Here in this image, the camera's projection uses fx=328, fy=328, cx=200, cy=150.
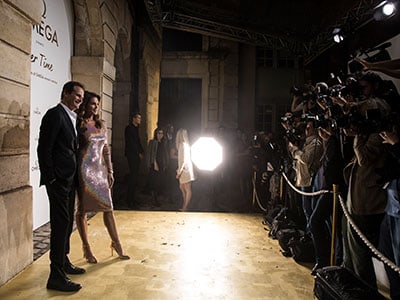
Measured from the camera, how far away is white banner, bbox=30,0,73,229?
503 cm

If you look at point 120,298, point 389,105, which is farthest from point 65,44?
point 389,105

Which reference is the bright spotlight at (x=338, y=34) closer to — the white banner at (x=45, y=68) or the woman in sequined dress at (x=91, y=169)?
the white banner at (x=45, y=68)

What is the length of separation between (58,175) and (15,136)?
78 centimetres

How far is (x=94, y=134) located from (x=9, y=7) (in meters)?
1.55

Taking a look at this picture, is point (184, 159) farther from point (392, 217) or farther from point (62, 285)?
point (392, 217)

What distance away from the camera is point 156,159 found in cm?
817

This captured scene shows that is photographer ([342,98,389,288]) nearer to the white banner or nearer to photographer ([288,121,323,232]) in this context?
photographer ([288,121,323,232])

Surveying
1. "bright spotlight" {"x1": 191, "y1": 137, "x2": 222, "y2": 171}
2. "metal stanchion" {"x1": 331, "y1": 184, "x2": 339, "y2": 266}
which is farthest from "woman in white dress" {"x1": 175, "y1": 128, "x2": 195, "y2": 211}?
"metal stanchion" {"x1": 331, "y1": 184, "x2": 339, "y2": 266}

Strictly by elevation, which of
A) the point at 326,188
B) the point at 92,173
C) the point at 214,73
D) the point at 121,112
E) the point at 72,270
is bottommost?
the point at 72,270

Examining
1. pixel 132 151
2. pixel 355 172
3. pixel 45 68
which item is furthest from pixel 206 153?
pixel 355 172

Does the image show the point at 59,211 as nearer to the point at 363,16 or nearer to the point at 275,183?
the point at 275,183

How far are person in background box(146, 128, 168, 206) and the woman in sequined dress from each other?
13.2ft

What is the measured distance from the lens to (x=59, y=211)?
3.28m

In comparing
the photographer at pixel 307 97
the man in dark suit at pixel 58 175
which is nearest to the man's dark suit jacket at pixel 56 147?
the man in dark suit at pixel 58 175
